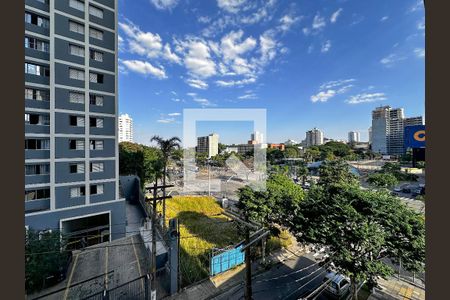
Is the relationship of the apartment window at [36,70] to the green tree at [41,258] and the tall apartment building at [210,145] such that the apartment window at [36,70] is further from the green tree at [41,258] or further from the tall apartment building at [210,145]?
the tall apartment building at [210,145]

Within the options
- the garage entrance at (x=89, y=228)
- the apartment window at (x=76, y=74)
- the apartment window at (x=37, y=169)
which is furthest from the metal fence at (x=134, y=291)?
the apartment window at (x=76, y=74)

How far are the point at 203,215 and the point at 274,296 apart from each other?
861cm

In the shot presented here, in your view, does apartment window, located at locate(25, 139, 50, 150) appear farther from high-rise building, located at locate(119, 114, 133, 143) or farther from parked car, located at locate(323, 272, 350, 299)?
high-rise building, located at locate(119, 114, 133, 143)

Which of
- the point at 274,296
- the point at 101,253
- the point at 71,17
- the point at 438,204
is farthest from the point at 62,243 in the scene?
the point at 71,17

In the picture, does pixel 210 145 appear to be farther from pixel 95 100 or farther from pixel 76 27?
pixel 76 27

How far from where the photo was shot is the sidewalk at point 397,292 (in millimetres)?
7090

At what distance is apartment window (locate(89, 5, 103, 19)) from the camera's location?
11.1 meters

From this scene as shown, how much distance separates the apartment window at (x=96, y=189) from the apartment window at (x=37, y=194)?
1.83 m

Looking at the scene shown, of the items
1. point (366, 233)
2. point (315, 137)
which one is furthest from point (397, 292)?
point (315, 137)

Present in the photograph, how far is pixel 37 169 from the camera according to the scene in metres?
9.77

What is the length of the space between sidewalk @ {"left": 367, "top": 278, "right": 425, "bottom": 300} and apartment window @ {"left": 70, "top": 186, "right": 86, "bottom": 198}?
1374 cm

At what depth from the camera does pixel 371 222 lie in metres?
5.80

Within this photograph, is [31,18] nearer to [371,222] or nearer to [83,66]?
[83,66]

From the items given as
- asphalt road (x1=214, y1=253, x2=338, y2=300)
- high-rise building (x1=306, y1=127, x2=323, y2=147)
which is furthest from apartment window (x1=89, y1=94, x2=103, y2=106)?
high-rise building (x1=306, y1=127, x2=323, y2=147)
